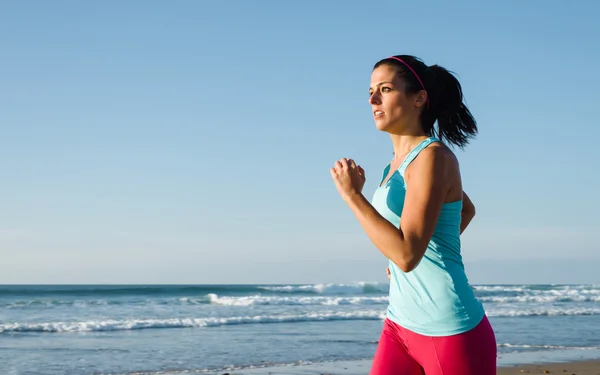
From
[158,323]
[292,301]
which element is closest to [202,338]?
[158,323]

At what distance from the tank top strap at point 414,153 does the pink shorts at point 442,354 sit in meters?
0.46

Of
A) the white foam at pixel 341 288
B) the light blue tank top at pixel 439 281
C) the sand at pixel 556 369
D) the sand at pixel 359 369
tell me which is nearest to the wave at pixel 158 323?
the sand at pixel 359 369

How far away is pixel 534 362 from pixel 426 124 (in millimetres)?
7470

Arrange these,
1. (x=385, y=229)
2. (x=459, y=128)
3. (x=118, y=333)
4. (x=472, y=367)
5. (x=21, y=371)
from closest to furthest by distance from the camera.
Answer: (x=385, y=229) → (x=472, y=367) → (x=459, y=128) → (x=21, y=371) → (x=118, y=333)

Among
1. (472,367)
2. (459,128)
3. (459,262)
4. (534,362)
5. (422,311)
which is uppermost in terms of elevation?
(459,128)

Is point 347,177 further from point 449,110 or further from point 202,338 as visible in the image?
point 202,338

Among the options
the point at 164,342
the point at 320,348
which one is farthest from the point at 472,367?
the point at 164,342

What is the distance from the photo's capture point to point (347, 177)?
2.00m

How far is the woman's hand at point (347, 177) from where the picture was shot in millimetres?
1987

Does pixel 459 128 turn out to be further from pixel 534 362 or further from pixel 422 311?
pixel 534 362

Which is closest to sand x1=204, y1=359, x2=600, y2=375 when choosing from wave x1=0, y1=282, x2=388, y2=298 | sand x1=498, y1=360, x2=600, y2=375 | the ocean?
sand x1=498, y1=360, x2=600, y2=375

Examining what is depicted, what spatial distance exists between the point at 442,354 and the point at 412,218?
16.0 inches

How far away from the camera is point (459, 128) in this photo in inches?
92.0

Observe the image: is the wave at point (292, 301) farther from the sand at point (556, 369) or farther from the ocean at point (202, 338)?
the sand at point (556, 369)
